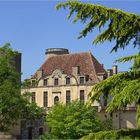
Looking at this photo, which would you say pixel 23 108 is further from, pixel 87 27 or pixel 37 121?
pixel 87 27

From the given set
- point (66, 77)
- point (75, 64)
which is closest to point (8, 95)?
point (66, 77)

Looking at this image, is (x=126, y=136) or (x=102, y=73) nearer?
(x=126, y=136)

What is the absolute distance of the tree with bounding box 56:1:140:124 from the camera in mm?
10602

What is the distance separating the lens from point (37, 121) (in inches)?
2351

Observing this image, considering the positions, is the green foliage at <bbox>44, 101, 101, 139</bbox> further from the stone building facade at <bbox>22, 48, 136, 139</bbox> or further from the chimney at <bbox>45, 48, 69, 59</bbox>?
the chimney at <bbox>45, 48, 69, 59</bbox>

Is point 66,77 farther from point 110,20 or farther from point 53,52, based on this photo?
point 110,20

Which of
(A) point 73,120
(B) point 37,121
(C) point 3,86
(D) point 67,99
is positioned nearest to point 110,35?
(C) point 3,86

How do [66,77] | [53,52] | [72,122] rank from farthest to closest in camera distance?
[53,52], [66,77], [72,122]

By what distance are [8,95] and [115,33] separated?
2793 cm

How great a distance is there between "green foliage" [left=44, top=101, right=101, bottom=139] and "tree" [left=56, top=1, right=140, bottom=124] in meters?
33.2

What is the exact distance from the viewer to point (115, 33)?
1091 cm

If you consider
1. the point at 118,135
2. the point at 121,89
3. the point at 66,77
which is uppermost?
the point at 66,77

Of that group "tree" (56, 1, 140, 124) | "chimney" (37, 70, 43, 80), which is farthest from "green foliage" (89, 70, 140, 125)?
"chimney" (37, 70, 43, 80)

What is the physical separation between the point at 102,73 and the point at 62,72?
17.8 ft
